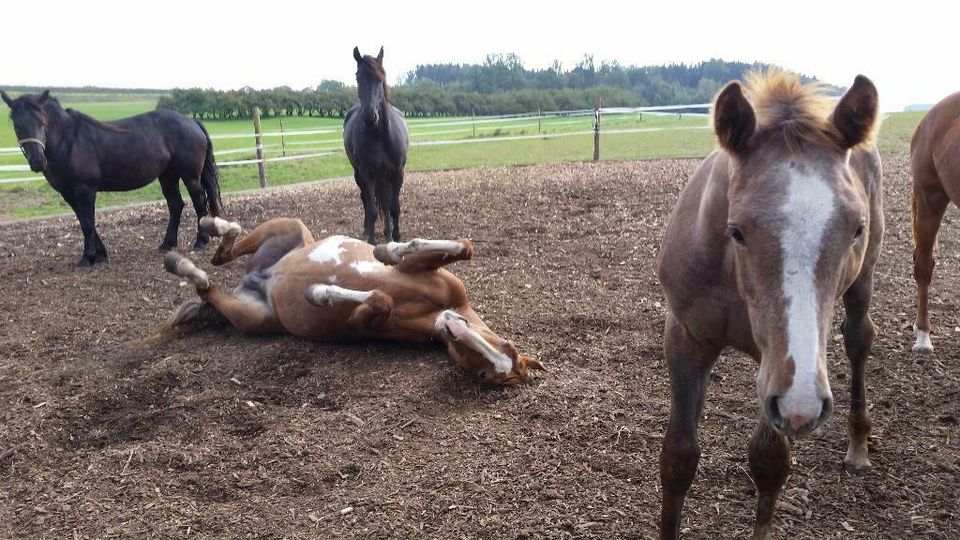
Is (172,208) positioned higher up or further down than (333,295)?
higher up

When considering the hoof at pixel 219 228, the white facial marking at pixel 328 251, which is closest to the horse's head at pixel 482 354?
the white facial marking at pixel 328 251

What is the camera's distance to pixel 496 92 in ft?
168

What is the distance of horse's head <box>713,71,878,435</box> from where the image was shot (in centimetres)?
148

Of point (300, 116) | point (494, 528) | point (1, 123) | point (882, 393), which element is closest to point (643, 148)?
point (882, 393)

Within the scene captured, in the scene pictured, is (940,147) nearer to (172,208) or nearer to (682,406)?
(682,406)

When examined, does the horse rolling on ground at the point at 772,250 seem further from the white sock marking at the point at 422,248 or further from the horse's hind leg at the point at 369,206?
the horse's hind leg at the point at 369,206

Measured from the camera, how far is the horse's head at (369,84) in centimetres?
742

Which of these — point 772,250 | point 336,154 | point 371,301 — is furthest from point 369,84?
point 336,154

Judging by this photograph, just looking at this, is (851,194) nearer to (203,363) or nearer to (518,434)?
(518,434)

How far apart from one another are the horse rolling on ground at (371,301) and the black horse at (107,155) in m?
3.28

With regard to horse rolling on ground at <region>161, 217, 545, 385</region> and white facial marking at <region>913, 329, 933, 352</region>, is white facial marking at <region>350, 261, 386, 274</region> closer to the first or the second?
horse rolling on ground at <region>161, 217, 545, 385</region>

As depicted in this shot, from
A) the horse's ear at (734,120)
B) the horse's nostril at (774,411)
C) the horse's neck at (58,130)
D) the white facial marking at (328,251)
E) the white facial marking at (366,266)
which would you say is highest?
the horse's neck at (58,130)

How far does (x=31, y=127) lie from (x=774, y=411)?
25.6 feet

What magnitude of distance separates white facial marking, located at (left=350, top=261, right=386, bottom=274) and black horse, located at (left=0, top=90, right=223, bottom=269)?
13.9ft
